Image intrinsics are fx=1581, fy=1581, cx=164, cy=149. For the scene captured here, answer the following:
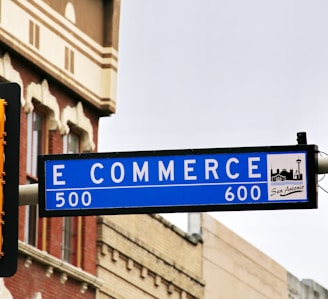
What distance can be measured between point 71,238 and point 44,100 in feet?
9.56

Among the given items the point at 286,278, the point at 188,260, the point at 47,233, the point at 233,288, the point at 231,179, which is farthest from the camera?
the point at 286,278

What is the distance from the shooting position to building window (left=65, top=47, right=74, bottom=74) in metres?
30.6

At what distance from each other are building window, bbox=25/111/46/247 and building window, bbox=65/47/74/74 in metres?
1.22

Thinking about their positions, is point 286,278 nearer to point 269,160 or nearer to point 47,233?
point 47,233

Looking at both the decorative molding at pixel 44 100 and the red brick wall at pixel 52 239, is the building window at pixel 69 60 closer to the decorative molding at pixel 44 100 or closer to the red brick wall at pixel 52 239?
the red brick wall at pixel 52 239

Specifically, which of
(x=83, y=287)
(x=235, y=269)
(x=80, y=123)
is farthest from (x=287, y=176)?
(x=235, y=269)

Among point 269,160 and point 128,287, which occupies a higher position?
point 269,160

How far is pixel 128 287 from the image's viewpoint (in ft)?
107

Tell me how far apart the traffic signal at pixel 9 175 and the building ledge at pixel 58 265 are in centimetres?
1688

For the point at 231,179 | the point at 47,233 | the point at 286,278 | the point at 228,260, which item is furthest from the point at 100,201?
the point at 286,278

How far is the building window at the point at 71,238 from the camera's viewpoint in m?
30.5

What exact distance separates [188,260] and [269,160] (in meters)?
23.7

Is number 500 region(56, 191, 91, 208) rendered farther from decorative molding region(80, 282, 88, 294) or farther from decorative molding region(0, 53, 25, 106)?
decorative molding region(80, 282, 88, 294)

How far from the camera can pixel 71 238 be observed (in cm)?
3073
